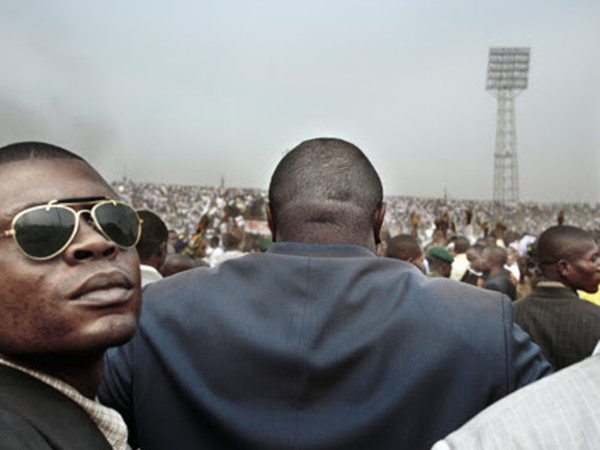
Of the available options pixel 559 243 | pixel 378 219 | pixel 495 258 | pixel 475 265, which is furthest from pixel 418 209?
pixel 378 219

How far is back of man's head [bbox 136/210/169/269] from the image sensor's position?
4.06 metres

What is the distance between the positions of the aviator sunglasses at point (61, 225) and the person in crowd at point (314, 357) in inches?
22.2

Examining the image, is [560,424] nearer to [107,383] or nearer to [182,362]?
[182,362]

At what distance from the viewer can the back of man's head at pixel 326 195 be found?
1923mm

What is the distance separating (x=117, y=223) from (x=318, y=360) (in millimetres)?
679

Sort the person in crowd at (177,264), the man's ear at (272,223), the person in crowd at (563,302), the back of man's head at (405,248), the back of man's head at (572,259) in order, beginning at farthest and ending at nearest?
the person in crowd at (177,264) → the back of man's head at (405,248) → the back of man's head at (572,259) → the person in crowd at (563,302) → the man's ear at (272,223)

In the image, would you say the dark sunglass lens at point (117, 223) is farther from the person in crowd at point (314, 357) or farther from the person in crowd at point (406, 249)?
the person in crowd at point (406, 249)

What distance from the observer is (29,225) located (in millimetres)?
Result: 1090

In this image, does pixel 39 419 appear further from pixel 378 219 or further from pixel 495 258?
pixel 495 258

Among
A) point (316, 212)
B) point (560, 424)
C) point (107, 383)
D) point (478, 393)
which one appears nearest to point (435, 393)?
point (478, 393)

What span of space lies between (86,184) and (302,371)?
2.46ft

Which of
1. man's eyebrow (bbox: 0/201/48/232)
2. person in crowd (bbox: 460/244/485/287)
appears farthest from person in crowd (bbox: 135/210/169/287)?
person in crowd (bbox: 460/244/485/287)

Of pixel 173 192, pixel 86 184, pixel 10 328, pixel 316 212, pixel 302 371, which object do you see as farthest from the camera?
pixel 173 192

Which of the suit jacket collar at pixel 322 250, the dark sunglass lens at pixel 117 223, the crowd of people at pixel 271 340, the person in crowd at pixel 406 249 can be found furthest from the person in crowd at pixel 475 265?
the dark sunglass lens at pixel 117 223
